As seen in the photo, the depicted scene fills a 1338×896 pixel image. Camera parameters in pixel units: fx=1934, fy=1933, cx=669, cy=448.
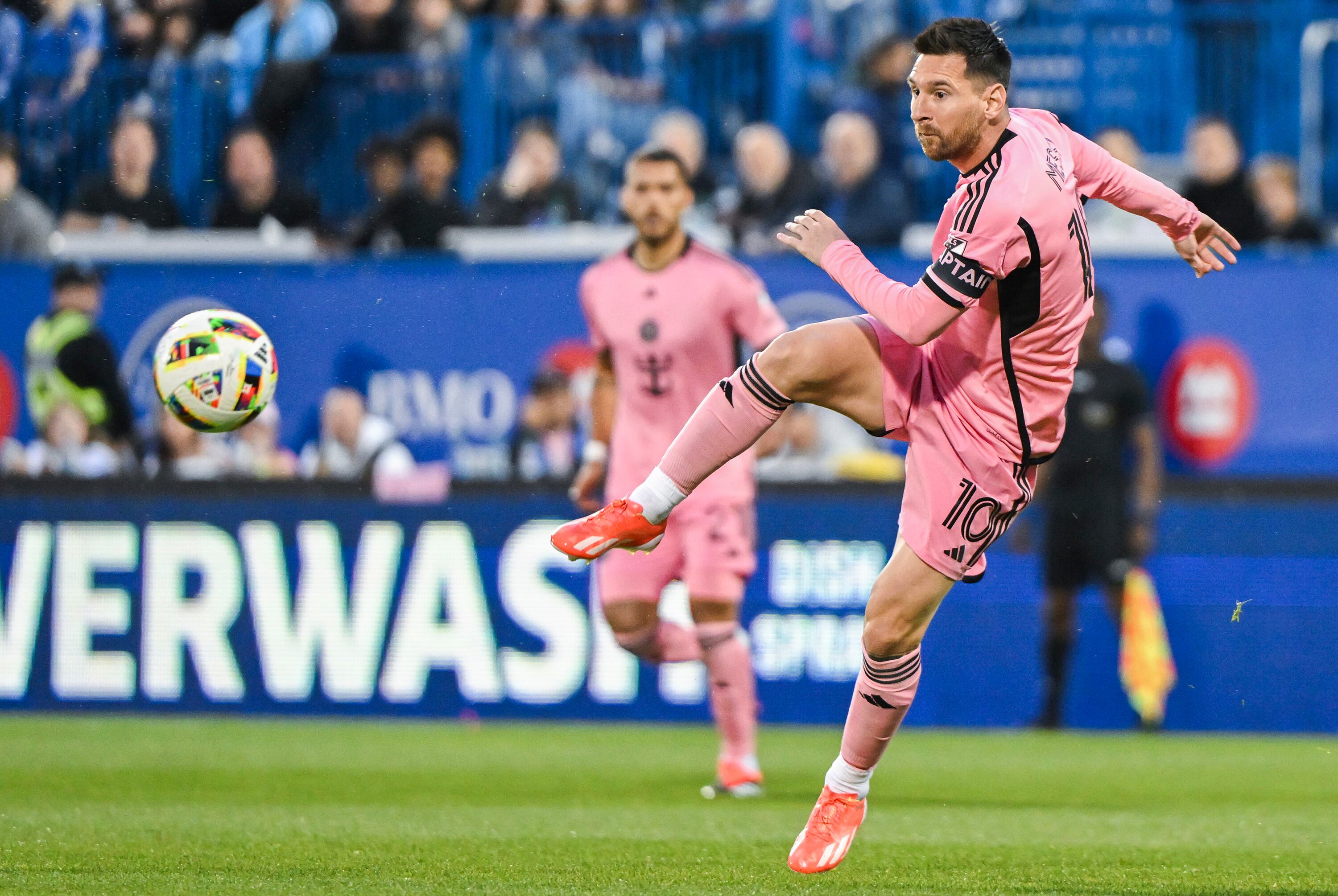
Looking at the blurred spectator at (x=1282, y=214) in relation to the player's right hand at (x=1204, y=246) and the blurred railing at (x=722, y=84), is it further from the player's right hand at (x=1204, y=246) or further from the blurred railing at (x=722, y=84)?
the player's right hand at (x=1204, y=246)

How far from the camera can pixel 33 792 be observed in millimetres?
7910

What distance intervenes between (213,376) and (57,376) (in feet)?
21.1

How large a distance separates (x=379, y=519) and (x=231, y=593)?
0.98m

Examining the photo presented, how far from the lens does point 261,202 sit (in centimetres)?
1359

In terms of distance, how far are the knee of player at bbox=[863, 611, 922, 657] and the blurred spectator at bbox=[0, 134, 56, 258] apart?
31.0 ft

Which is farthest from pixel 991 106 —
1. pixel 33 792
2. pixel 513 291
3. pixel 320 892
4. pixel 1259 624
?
pixel 513 291

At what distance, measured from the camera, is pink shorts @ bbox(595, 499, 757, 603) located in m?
8.14

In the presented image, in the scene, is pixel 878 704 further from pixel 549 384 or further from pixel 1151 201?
pixel 549 384

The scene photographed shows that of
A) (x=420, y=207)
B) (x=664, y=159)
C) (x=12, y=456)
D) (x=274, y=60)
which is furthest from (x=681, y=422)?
(x=12, y=456)

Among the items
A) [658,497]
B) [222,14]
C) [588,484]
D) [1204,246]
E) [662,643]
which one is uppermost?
[222,14]

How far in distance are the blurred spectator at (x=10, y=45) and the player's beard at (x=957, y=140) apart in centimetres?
929

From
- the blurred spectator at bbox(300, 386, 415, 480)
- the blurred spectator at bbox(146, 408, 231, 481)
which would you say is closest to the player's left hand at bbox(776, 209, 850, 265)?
the blurred spectator at bbox(300, 386, 415, 480)

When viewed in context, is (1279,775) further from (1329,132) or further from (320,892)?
(1329,132)

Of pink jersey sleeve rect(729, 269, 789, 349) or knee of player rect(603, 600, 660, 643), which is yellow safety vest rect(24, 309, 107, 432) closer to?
knee of player rect(603, 600, 660, 643)
